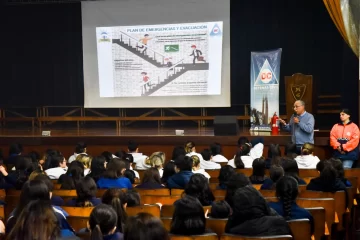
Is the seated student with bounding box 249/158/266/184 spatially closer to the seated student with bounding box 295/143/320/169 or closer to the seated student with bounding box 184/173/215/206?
the seated student with bounding box 184/173/215/206

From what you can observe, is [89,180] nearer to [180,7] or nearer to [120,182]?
[120,182]

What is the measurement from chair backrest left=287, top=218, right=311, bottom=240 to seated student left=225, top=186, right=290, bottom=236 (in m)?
0.21

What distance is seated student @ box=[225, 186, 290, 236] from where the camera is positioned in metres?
3.34

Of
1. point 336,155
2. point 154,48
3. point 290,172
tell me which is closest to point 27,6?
point 154,48

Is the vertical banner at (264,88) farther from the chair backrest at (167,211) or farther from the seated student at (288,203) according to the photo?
the seated student at (288,203)

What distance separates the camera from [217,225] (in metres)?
3.74

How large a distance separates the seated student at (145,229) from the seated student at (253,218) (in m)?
0.90

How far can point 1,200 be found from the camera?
5.03 meters

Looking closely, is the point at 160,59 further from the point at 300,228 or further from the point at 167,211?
the point at 300,228

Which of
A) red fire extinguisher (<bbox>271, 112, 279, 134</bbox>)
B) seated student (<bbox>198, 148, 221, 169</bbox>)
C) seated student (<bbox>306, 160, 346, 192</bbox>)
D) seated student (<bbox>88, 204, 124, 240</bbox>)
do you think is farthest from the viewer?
red fire extinguisher (<bbox>271, 112, 279, 134</bbox>)

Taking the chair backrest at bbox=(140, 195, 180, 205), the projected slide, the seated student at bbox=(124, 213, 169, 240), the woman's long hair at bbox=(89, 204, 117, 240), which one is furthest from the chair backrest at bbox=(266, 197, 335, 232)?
the projected slide

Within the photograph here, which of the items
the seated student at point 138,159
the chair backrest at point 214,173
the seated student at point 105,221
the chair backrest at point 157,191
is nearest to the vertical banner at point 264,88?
the seated student at point 138,159

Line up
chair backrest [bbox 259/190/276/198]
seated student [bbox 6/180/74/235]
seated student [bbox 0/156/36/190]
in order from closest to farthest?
seated student [bbox 6/180/74/235] < chair backrest [bbox 259/190/276/198] < seated student [bbox 0/156/36/190]

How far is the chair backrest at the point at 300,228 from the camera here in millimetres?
3602
